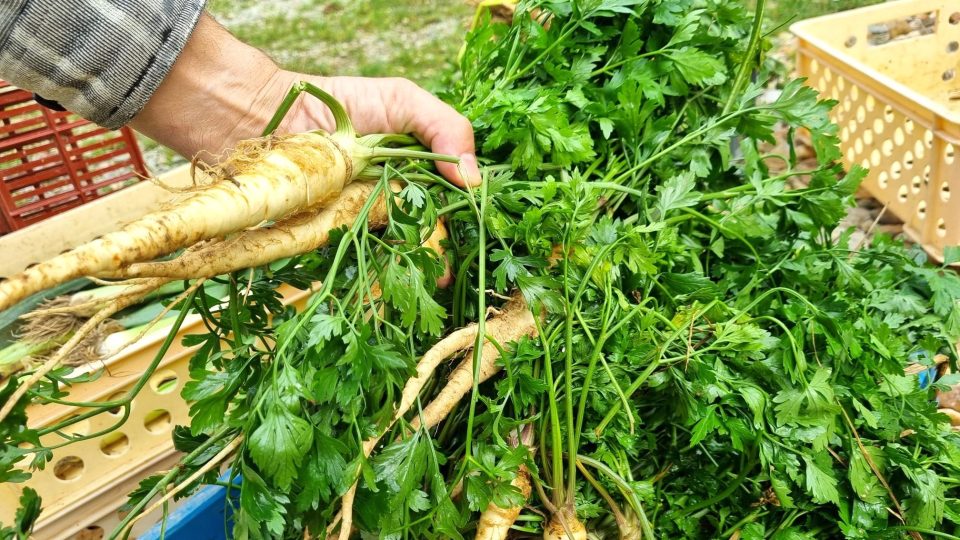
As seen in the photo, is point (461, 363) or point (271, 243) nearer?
point (271, 243)

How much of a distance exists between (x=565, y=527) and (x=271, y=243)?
623 millimetres

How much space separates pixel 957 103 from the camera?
2.53 metres

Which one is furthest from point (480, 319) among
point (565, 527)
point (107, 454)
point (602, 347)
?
point (107, 454)

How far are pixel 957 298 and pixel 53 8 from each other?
1.73 m

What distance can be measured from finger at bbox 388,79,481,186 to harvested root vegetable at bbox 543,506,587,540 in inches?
22.0

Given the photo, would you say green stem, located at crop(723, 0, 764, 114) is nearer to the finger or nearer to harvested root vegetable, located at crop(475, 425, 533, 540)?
the finger

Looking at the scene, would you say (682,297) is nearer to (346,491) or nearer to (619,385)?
(619,385)

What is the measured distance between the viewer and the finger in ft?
4.40

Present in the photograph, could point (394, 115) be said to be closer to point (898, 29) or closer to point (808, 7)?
point (898, 29)

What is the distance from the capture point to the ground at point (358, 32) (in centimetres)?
396

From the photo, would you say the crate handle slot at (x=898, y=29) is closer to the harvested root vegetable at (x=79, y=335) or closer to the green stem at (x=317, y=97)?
the green stem at (x=317, y=97)

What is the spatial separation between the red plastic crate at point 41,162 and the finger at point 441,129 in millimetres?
1244

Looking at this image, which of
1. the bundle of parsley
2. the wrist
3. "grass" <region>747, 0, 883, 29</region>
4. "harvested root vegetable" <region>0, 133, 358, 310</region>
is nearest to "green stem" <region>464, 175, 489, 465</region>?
the bundle of parsley

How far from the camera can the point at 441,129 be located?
1359mm
